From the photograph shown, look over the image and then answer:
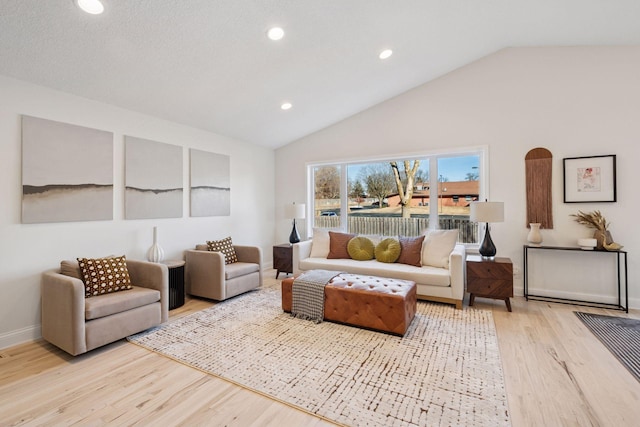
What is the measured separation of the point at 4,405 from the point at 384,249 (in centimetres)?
384

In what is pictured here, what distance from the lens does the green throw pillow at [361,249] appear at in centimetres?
430

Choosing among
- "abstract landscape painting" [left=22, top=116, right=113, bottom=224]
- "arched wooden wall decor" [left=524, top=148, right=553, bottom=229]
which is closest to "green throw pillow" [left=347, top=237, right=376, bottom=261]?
"arched wooden wall decor" [left=524, top=148, right=553, bottom=229]

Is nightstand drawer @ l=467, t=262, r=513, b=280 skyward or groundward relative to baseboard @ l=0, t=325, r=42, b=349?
skyward

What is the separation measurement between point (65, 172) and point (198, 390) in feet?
8.54

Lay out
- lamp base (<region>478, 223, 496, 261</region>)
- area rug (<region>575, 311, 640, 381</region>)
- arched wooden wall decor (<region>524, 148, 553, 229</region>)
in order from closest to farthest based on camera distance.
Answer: area rug (<region>575, 311, 640, 381</region>)
lamp base (<region>478, 223, 496, 261</region>)
arched wooden wall decor (<region>524, 148, 553, 229</region>)

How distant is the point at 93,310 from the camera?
243 centimetres

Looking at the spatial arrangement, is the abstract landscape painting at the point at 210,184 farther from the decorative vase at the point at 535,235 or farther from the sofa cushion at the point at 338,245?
the decorative vase at the point at 535,235

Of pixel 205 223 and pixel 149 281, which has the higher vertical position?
pixel 205 223

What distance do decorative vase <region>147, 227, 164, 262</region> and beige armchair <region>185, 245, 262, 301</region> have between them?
1.31 feet

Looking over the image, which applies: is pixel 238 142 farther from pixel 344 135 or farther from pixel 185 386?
pixel 185 386

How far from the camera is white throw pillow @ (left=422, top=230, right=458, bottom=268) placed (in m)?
3.84

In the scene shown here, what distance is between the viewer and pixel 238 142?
510 centimetres

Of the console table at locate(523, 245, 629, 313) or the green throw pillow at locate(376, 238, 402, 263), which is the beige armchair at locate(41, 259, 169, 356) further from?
the console table at locate(523, 245, 629, 313)

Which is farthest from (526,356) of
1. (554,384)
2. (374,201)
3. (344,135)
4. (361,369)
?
(344,135)
